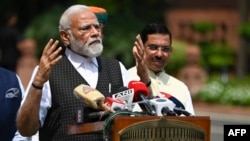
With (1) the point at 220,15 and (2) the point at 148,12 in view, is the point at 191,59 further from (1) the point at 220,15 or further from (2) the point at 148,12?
(1) the point at 220,15

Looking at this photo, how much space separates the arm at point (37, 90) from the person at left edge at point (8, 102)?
63 cm

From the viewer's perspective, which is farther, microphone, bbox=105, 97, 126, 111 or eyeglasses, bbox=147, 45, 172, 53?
eyeglasses, bbox=147, 45, 172, 53

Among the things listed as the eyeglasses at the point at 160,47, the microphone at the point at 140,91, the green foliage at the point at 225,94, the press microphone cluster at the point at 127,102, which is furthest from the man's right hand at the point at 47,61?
the green foliage at the point at 225,94

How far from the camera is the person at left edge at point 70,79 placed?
19.8 feet

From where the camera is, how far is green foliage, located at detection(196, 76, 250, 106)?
20.6m

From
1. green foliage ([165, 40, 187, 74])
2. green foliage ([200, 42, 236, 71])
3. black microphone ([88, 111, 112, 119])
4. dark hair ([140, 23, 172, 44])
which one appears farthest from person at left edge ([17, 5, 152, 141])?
green foliage ([200, 42, 236, 71])

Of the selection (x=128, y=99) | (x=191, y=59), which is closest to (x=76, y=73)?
(x=128, y=99)

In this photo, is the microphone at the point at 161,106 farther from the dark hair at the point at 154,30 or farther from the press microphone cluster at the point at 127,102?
the dark hair at the point at 154,30

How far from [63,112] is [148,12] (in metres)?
19.8

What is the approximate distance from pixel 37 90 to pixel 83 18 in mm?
646

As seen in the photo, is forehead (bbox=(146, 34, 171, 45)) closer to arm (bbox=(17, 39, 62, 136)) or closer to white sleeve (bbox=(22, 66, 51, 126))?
white sleeve (bbox=(22, 66, 51, 126))

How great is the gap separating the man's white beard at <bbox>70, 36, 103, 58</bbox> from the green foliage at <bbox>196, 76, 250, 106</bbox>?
46.3ft

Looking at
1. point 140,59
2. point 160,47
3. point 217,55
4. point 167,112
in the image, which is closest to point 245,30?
point 217,55

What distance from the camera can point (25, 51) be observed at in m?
22.8
